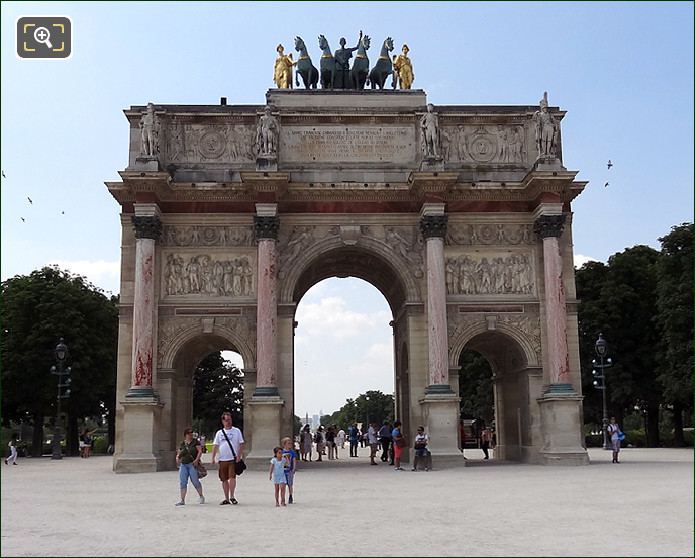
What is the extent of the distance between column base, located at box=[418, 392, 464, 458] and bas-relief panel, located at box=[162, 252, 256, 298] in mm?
8248

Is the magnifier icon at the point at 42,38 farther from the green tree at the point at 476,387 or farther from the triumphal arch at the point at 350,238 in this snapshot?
the green tree at the point at 476,387

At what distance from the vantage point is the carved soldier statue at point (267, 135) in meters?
33.4

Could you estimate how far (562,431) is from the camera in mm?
31391

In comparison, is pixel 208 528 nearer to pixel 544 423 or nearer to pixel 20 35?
pixel 20 35

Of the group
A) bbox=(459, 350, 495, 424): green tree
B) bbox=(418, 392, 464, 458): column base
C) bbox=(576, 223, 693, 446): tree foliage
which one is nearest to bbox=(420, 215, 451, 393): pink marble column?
bbox=(418, 392, 464, 458): column base

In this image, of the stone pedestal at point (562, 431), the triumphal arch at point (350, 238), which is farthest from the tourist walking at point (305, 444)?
the stone pedestal at point (562, 431)

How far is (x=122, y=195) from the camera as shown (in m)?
33.7

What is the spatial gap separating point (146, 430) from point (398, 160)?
47.5ft

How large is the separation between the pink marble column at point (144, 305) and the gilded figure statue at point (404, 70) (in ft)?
39.7

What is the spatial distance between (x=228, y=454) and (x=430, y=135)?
1932 cm

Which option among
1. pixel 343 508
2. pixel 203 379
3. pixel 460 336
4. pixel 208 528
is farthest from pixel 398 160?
pixel 203 379

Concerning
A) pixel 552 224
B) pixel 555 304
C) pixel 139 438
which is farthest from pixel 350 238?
pixel 139 438

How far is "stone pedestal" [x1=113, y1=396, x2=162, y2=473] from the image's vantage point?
3045 cm

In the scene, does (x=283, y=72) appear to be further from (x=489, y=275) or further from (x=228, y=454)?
(x=228, y=454)
